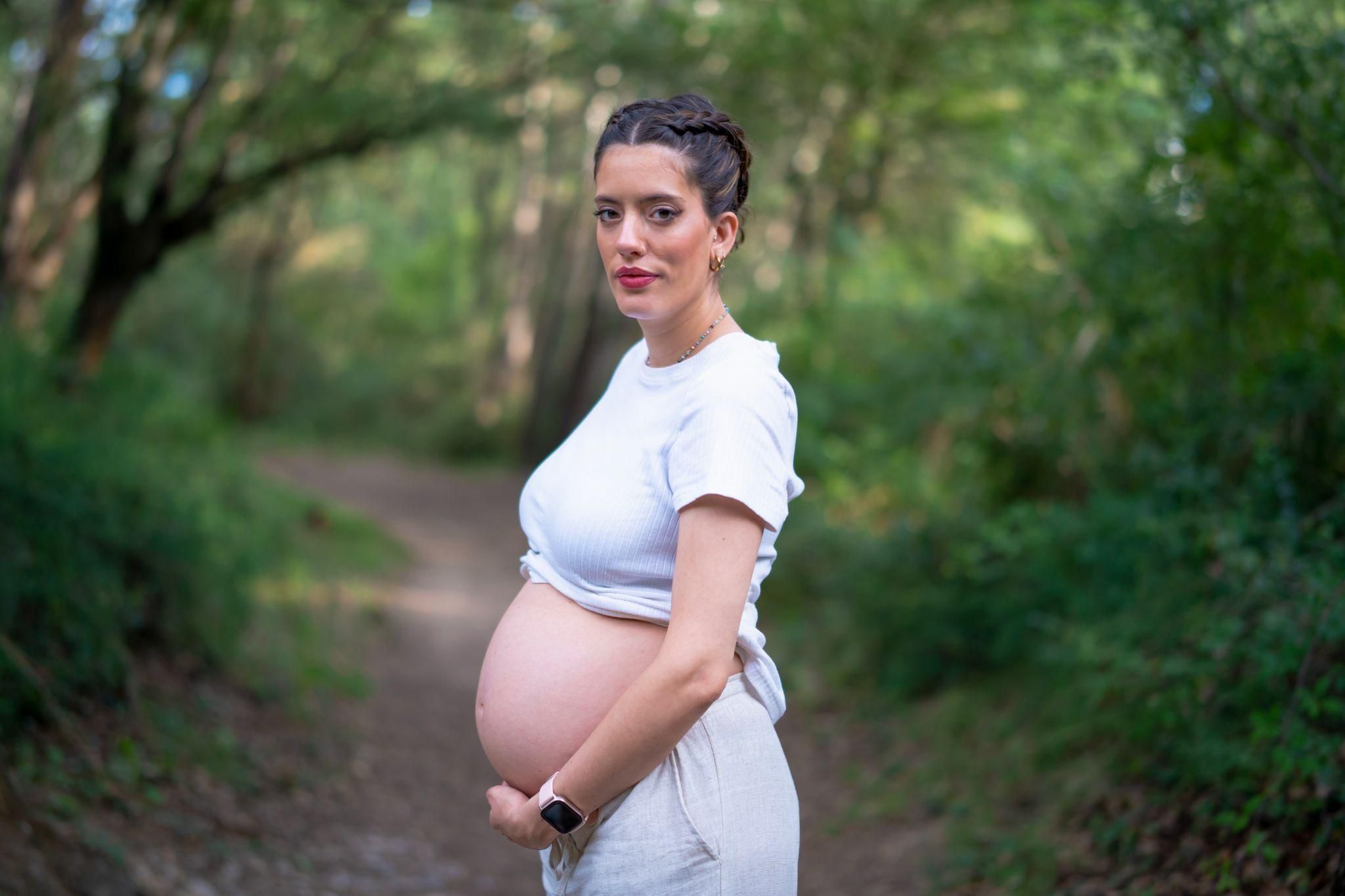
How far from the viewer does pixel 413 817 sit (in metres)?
5.79

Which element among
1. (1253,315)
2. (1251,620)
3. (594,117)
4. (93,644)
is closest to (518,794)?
(1251,620)

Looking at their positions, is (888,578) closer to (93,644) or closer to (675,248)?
(93,644)

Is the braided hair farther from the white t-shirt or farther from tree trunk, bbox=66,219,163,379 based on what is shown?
tree trunk, bbox=66,219,163,379

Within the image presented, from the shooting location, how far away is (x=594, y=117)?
58.2 feet

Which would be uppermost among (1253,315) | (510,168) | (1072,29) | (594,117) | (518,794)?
(510,168)

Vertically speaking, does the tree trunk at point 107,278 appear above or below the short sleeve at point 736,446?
above

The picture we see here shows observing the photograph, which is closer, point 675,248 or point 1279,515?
point 675,248

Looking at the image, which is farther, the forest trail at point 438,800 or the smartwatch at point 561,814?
the forest trail at point 438,800

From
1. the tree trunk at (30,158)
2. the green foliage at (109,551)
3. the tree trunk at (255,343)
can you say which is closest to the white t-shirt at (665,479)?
the green foliage at (109,551)

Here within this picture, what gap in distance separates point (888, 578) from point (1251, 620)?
12.9 feet

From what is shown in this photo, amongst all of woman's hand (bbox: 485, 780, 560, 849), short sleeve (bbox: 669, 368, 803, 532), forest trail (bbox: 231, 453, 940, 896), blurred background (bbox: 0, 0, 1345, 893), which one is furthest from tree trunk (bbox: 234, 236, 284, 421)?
short sleeve (bbox: 669, 368, 803, 532)

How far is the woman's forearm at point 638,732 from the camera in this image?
166 cm

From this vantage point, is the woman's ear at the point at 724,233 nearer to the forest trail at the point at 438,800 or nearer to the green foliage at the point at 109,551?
the green foliage at the point at 109,551

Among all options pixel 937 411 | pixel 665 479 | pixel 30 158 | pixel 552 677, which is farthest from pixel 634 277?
pixel 30 158
